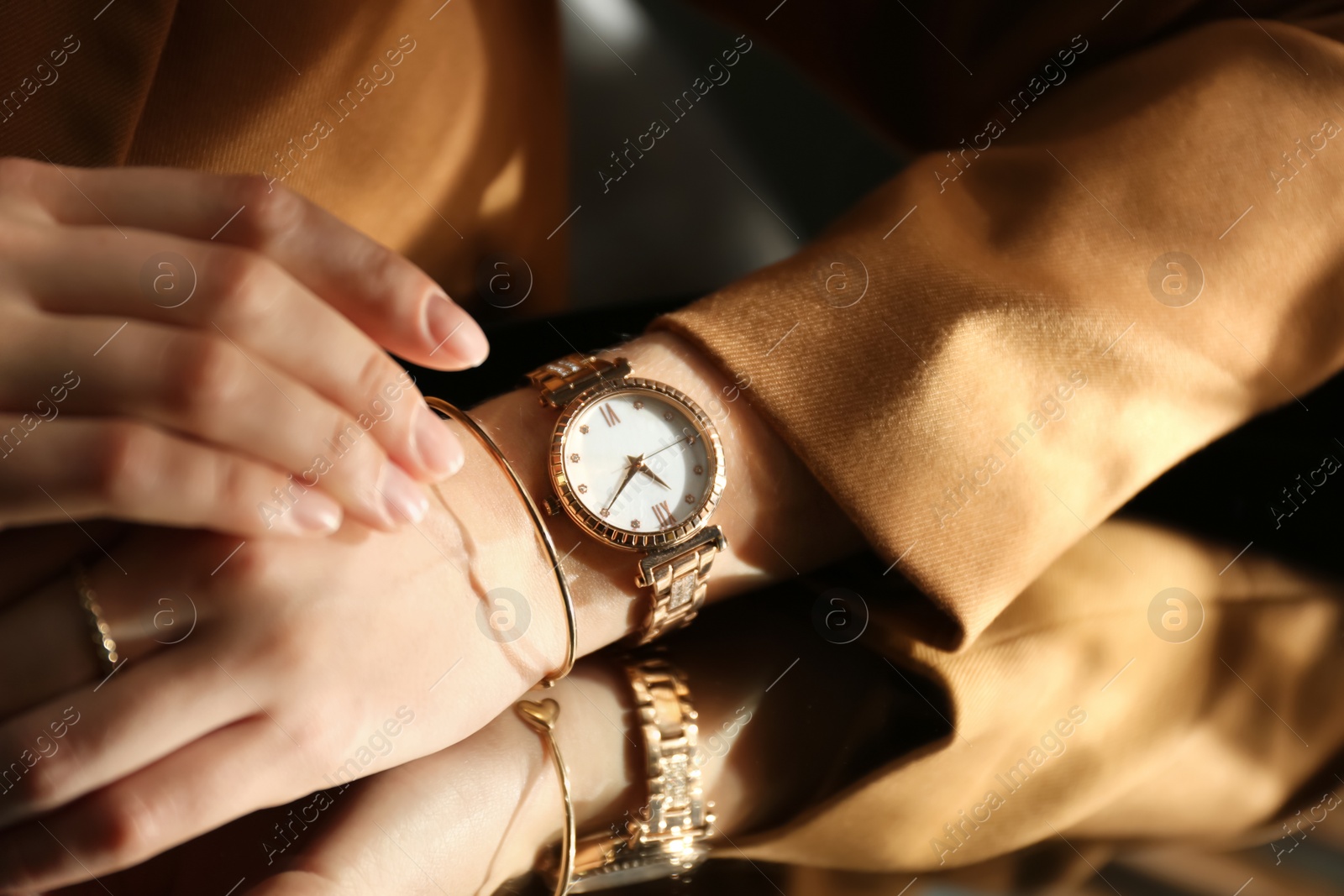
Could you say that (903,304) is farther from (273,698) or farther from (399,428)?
(273,698)

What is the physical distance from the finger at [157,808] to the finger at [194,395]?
4.6 inches

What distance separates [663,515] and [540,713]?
139 mm

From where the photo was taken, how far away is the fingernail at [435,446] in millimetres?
490

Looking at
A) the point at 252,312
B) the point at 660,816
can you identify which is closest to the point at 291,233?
the point at 252,312

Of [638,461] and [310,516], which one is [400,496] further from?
[638,461]

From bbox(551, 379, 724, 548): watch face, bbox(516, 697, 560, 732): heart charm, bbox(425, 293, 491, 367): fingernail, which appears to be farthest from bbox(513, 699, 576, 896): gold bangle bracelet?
bbox(425, 293, 491, 367): fingernail

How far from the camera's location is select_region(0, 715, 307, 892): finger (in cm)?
42

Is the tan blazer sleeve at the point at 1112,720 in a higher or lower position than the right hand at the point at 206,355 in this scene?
lower

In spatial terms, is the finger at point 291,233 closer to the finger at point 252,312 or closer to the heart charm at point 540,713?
the finger at point 252,312

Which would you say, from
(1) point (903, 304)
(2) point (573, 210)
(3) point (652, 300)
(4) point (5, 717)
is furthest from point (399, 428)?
(2) point (573, 210)

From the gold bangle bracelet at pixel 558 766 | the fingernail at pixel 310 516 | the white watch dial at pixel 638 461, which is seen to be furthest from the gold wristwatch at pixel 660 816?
the fingernail at pixel 310 516

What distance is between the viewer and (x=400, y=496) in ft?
1.59

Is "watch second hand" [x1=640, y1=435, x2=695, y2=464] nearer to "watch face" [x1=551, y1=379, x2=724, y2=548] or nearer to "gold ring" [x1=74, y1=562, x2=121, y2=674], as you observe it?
"watch face" [x1=551, y1=379, x2=724, y2=548]

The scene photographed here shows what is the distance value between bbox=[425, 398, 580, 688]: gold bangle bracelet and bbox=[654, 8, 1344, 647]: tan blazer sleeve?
0.16m
